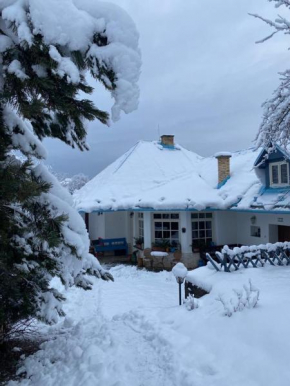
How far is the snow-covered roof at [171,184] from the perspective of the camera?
47.0 feet

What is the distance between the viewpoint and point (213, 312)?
20.5 feet

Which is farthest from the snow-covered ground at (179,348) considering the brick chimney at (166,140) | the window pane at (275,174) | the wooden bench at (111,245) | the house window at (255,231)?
the brick chimney at (166,140)

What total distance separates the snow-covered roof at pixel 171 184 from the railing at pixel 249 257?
2330 millimetres

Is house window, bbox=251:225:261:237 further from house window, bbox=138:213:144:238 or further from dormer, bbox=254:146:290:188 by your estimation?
house window, bbox=138:213:144:238

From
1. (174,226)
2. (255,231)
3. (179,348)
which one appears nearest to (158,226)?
(174,226)

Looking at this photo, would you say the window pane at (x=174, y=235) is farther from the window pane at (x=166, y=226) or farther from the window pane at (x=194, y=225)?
the window pane at (x=194, y=225)

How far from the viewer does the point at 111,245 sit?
18312 millimetres

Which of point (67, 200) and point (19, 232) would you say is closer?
point (19, 232)

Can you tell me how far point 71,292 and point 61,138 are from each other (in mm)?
7067

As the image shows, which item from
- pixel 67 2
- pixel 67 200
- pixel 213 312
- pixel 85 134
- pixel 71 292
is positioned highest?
pixel 67 2

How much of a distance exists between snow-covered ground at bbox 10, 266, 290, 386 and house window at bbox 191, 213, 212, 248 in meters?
7.41

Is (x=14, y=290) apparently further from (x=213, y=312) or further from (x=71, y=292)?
(x=71, y=292)

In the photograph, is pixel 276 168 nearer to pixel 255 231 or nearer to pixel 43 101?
pixel 255 231

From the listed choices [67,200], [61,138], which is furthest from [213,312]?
[61,138]
